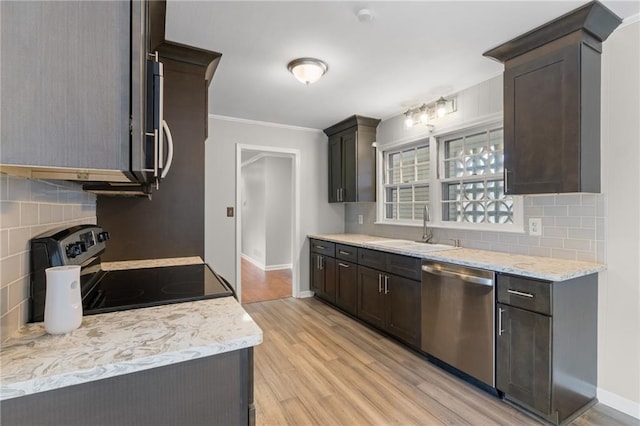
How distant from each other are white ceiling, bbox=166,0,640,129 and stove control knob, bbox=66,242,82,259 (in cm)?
144

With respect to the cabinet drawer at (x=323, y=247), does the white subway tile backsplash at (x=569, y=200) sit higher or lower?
higher

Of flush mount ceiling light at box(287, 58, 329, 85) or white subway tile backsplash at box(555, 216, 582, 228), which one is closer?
white subway tile backsplash at box(555, 216, 582, 228)

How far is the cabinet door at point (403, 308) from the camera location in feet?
8.86

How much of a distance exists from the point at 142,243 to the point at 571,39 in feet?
9.96

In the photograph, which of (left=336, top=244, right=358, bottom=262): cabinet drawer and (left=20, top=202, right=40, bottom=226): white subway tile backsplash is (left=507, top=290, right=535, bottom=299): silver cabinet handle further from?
(left=20, top=202, right=40, bottom=226): white subway tile backsplash

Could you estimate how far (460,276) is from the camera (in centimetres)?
230

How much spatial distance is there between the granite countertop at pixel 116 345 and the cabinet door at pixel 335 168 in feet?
11.3

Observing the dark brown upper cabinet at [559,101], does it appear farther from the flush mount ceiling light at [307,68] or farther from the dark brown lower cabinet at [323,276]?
the dark brown lower cabinet at [323,276]

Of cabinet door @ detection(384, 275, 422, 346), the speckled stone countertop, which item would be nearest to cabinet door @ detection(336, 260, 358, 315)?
cabinet door @ detection(384, 275, 422, 346)

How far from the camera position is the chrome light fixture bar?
10.1 feet

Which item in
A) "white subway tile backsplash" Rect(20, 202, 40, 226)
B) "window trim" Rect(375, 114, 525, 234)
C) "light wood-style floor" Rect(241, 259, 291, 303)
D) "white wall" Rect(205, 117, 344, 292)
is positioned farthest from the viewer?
"light wood-style floor" Rect(241, 259, 291, 303)

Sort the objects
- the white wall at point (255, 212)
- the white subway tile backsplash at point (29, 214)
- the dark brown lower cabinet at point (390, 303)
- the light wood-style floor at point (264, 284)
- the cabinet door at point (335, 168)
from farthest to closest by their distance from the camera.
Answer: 1. the white wall at point (255, 212)
2. the light wood-style floor at point (264, 284)
3. the cabinet door at point (335, 168)
4. the dark brown lower cabinet at point (390, 303)
5. the white subway tile backsplash at point (29, 214)

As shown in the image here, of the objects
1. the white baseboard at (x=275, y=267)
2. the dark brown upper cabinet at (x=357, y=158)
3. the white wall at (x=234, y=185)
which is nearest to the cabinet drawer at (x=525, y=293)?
the dark brown upper cabinet at (x=357, y=158)

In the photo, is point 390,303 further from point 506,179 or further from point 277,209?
point 277,209
